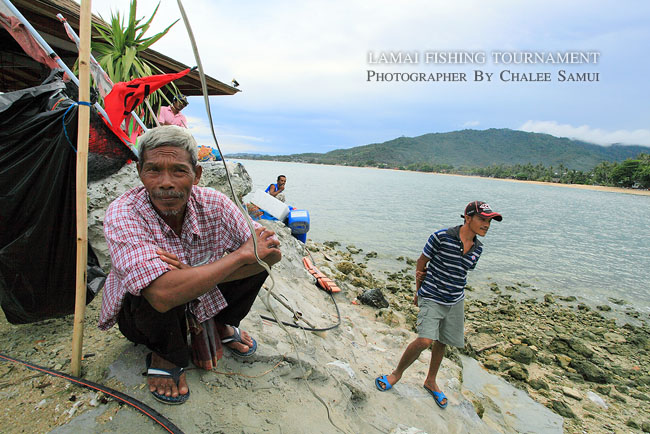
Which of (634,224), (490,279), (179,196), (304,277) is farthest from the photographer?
(634,224)

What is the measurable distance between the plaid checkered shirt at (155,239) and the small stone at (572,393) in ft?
15.3

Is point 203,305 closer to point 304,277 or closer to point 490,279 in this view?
point 304,277

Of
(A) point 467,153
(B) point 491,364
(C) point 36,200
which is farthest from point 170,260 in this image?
(A) point 467,153

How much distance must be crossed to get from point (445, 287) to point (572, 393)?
9.56ft

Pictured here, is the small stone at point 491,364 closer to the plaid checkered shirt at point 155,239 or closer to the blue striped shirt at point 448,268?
the blue striped shirt at point 448,268

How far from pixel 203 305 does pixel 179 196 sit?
0.72 metres

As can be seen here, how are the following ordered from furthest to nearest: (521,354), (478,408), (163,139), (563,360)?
(563,360)
(521,354)
(478,408)
(163,139)

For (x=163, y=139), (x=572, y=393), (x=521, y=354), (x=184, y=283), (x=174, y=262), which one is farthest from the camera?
(x=521, y=354)

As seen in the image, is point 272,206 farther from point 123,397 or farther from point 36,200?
point 123,397

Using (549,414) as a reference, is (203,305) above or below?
above

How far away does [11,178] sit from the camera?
2.15 meters

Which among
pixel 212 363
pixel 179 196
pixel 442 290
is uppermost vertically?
pixel 179 196

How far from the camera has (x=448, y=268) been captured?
9.72ft

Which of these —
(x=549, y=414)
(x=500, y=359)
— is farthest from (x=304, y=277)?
(x=549, y=414)
